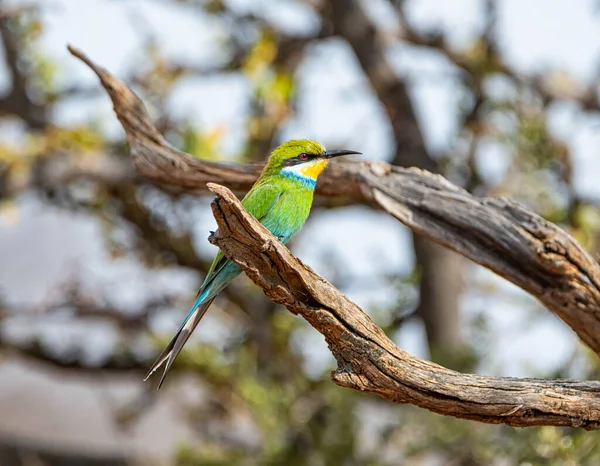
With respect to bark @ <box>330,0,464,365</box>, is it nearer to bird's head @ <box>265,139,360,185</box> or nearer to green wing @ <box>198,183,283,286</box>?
bird's head @ <box>265,139,360,185</box>

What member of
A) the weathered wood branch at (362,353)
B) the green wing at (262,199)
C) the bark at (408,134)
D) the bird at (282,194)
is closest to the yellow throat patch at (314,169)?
the bird at (282,194)

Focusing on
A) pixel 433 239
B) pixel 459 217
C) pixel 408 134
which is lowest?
pixel 408 134

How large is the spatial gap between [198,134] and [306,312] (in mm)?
2696

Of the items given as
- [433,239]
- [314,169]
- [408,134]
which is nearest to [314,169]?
[314,169]

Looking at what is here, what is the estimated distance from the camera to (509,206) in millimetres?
2402

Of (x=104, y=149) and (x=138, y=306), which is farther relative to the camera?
(x=138, y=306)

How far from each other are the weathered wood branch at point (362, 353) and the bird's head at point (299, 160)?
763 millimetres

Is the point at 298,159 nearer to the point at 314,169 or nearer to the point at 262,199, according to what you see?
the point at 314,169

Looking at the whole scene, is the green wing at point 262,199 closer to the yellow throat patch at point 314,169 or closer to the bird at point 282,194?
the bird at point 282,194

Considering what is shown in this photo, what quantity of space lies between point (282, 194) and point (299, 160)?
6.0 inches

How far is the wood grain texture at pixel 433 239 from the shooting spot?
180cm

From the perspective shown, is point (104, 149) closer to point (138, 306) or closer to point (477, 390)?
point (138, 306)

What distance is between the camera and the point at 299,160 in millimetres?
2582

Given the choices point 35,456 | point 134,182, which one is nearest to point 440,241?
Result: point 134,182
